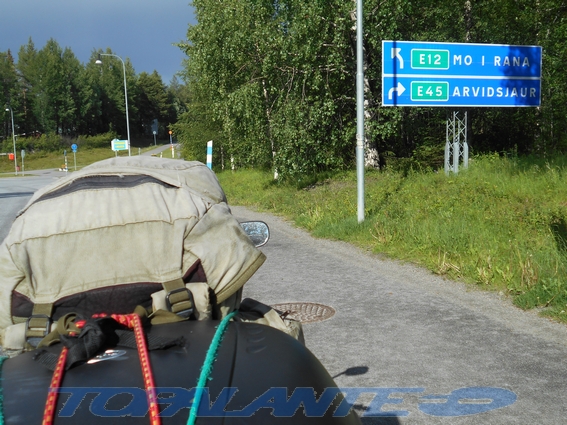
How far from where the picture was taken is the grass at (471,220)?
278 inches

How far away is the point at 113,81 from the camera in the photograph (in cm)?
13350

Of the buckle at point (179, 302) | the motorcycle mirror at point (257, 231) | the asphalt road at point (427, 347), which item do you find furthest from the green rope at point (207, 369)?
the asphalt road at point (427, 347)

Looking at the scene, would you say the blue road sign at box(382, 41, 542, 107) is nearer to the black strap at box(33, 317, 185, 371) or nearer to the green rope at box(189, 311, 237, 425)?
the green rope at box(189, 311, 237, 425)

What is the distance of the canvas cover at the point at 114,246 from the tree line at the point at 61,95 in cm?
10125

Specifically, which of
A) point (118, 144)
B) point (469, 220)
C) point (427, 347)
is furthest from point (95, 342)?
point (118, 144)

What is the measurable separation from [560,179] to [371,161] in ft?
28.2

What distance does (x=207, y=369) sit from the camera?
56.2 inches

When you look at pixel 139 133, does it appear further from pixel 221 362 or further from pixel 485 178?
pixel 221 362

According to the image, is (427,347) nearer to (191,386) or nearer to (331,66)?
(191,386)

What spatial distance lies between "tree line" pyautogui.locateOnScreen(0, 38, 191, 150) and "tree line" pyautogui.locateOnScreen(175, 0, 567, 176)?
8155 centimetres

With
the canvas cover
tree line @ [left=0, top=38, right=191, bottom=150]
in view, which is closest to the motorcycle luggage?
the canvas cover

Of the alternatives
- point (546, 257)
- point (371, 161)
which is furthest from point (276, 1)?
point (546, 257)

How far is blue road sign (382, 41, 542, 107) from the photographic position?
46.4 feet

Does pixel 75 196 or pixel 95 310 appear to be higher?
pixel 75 196
